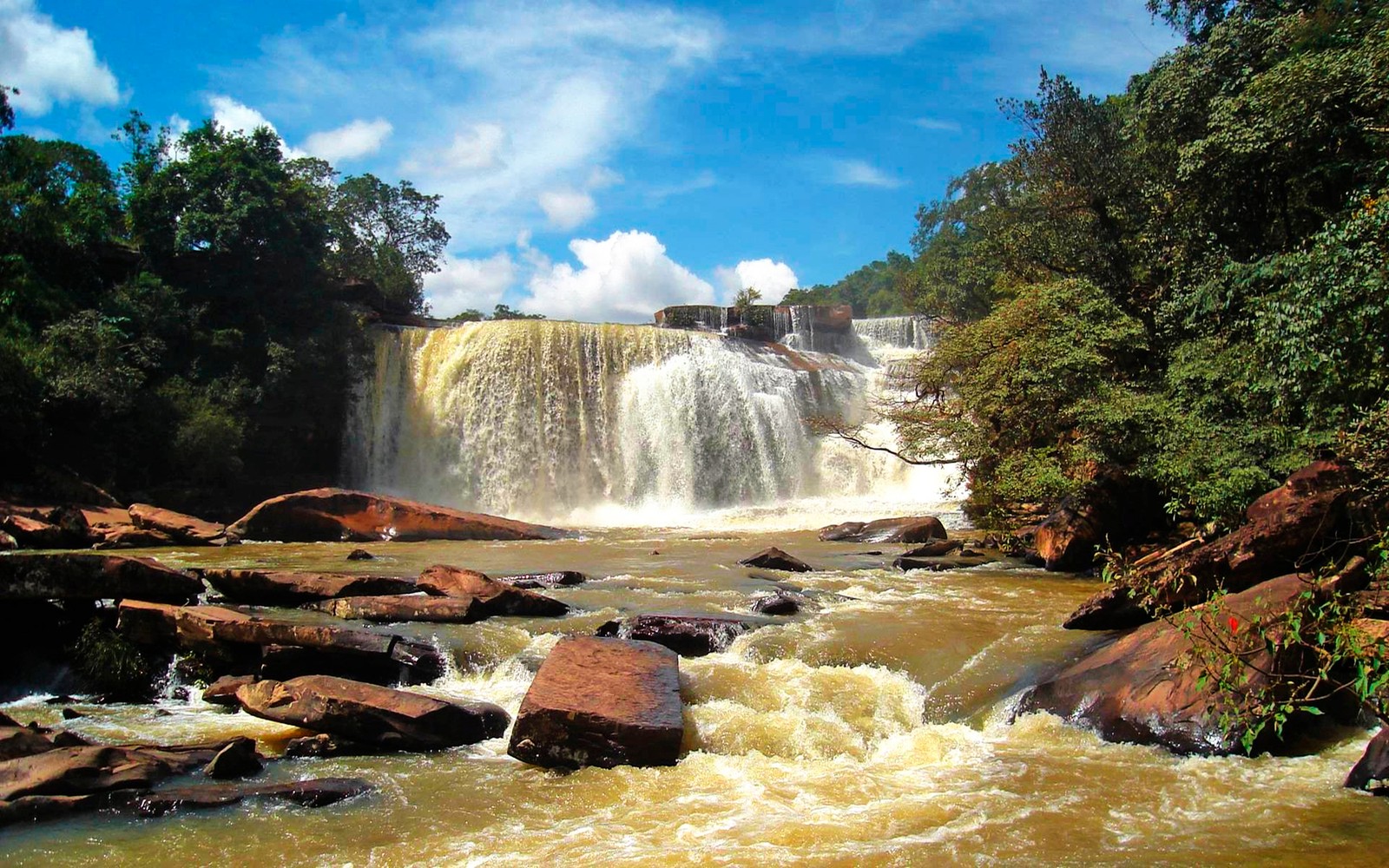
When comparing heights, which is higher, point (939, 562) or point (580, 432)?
point (580, 432)

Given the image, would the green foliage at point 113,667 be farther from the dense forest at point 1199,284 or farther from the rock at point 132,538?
the dense forest at point 1199,284

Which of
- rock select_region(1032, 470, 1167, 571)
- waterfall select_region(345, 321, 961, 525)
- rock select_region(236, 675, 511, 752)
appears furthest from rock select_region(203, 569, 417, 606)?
waterfall select_region(345, 321, 961, 525)

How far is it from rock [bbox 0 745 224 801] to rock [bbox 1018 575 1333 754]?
20.6 feet

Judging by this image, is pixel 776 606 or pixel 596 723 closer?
pixel 596 723

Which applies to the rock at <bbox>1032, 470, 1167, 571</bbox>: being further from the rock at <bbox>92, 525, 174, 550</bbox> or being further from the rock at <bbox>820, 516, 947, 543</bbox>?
the rock at <bbox>92, 525, 174, 550</bbox>

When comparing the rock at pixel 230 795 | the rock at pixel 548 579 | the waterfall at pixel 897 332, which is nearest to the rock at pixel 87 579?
the rock at pixel 230 795

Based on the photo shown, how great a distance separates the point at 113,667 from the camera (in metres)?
7.89

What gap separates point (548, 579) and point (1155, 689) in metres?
7.98

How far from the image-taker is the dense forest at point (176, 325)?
69.4 ft

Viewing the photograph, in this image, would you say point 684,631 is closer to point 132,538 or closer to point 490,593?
point 490,593

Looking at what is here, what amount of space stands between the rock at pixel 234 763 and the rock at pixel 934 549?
36.6 feet

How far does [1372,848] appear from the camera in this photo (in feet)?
14.5

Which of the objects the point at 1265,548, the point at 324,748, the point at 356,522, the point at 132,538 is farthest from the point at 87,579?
the point at 1265,548

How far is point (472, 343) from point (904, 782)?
24.3m
